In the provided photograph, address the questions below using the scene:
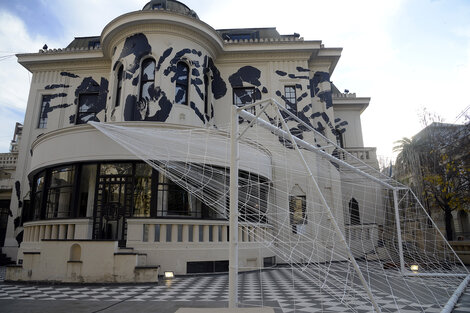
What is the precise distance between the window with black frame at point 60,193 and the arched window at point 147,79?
4.82 meters

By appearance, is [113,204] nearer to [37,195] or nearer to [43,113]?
[37,195]

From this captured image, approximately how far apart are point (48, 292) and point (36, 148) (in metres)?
7.22

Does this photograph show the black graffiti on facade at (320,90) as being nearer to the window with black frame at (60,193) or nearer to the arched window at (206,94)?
the arched window at (206,94)

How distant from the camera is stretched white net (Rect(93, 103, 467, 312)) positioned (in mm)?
5980

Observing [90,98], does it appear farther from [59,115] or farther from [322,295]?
[322,295]

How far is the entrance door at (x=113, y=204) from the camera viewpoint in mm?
10820

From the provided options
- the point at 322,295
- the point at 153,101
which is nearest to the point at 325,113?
the point at 153,101

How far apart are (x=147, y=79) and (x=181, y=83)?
5.22 feet

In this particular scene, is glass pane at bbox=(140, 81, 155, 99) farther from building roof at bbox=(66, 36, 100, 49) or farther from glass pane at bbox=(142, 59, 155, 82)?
building roof at bbox=(66, 36, 100, 49)

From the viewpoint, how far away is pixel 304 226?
461 inches

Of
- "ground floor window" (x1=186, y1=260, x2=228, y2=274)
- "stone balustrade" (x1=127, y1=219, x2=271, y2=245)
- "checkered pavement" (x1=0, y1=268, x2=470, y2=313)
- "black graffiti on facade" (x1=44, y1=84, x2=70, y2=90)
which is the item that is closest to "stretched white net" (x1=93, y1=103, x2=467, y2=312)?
"checkered pavement" (x1=0, y1=268, x2=470, y2=313)

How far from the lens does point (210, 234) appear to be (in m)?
10.8

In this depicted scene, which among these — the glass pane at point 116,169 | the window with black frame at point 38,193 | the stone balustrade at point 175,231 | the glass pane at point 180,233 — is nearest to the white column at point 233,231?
the stone balustrade at point 175,231

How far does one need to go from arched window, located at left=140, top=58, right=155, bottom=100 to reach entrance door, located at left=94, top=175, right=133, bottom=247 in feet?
16.1
